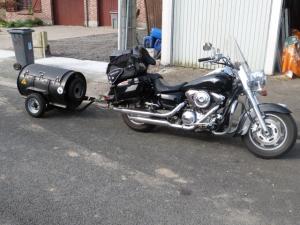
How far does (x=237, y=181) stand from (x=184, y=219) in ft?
3.31

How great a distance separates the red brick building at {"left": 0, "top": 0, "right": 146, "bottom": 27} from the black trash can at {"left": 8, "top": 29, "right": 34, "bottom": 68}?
10.4 meters

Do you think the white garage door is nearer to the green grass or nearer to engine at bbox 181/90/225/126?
engine at bbox 181/90/225/126

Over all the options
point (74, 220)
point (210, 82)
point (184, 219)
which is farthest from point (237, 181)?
point (74, 220)

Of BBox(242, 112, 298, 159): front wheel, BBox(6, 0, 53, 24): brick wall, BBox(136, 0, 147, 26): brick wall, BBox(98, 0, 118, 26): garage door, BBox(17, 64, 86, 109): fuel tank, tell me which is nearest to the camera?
BBox(242, 112, 298, 159): front wheel

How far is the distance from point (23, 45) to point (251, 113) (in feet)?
23.4

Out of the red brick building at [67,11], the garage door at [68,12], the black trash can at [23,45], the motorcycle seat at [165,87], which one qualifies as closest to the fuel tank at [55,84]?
the motorcycle seat at [165,87]

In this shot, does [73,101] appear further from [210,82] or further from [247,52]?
[247,52]

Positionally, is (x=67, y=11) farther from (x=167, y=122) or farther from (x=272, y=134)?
(x=272, y=134)

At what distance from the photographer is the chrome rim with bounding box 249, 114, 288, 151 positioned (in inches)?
187

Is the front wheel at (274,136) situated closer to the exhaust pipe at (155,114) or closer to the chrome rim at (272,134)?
the chrome rim at (272,134)

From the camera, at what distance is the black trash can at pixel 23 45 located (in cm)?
1016

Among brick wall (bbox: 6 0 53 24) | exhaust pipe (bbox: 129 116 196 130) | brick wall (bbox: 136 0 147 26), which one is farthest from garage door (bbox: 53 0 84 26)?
exhaust pipe (bbox: 129 116 196 130)

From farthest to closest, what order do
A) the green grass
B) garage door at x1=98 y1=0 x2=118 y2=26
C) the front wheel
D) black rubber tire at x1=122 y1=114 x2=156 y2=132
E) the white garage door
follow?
the green grass, garage door at x1=98 y1=0 x2=118 y2=26, the white garage door, black rubber tire at x1=122 y1=114 x2=156 y2=132, the front wheel

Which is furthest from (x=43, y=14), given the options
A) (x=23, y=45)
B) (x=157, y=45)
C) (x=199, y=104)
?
(x=199, y=104)
